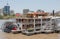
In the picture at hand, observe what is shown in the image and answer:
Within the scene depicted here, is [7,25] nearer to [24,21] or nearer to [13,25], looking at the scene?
[13,25]

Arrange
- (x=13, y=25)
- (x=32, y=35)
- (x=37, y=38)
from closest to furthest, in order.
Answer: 1. (x=37, y=38)
2. (x=32, y=35)
3. (x=13, y=25)

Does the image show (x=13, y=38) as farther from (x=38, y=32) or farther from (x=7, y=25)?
(x=7, y=25)

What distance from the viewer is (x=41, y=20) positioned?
36.7 ft

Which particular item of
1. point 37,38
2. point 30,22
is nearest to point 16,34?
point 30,22

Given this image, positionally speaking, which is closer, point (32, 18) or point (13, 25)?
point (32, 18)

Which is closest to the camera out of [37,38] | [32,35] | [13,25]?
[37,38]

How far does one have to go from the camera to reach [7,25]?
12.5m

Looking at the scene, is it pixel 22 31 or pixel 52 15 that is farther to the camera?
pixel 52 15

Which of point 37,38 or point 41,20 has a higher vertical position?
point 41,20

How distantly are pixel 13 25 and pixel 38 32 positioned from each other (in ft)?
5.38

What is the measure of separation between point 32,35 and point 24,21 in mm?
949

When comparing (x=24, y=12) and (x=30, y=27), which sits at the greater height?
(x=24, y=12)

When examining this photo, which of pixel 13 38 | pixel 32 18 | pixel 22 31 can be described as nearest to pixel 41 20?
pixel 32 18

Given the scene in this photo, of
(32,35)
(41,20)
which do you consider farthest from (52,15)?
(32,35)
